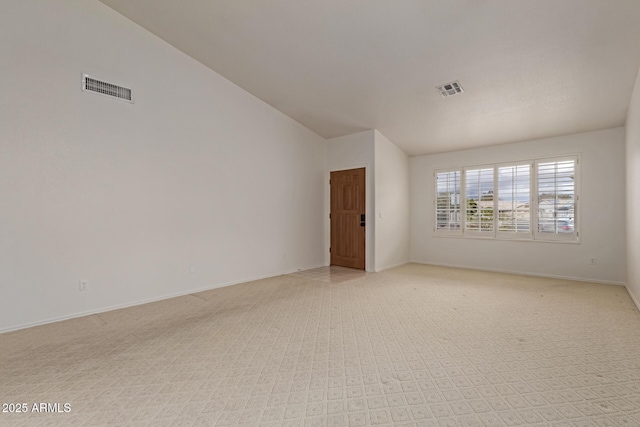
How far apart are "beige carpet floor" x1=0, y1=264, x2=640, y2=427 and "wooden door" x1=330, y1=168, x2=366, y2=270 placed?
2312mm

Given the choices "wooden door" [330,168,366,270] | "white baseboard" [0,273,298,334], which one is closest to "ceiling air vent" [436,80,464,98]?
"wooden door" [330,168,366,270]

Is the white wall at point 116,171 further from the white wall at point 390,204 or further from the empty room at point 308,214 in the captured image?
the white wall at point 390,204

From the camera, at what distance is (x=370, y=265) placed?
6227 mm

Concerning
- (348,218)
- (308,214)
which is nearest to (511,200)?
(348,218)

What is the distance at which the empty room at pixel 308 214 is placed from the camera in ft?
6.98

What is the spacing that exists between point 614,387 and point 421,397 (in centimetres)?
138

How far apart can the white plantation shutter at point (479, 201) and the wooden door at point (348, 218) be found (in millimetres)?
2396

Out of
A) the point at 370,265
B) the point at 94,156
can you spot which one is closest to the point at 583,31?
the point at 370,265

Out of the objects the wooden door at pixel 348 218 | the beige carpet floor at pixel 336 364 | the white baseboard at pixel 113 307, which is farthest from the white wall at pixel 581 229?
the white baseboard at pixel 113 307

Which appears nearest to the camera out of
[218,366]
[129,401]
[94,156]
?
[129,401]

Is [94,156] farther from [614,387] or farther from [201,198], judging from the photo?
[614,387]

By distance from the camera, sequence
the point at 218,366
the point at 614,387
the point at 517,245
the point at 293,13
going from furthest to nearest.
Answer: the point at 517,245
the point at 293,13
the point at 218,366
the point at 614,387

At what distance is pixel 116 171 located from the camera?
394 centimetres

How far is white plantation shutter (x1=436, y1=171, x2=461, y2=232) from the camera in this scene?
6.79 meters
